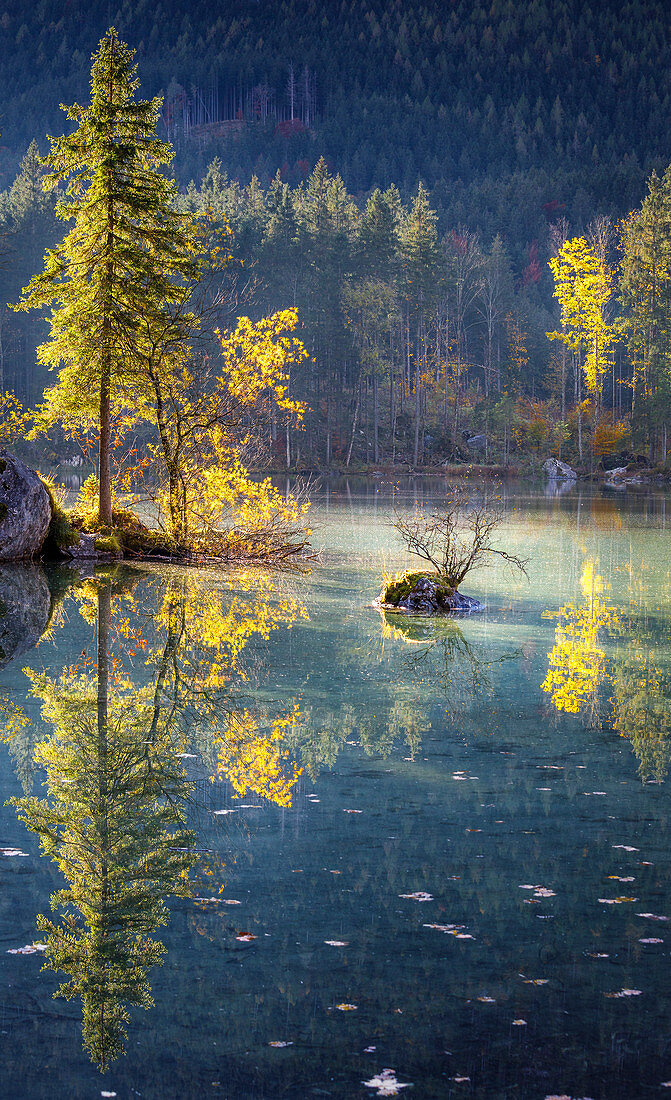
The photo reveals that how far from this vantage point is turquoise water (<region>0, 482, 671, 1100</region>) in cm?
465

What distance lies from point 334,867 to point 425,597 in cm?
1074

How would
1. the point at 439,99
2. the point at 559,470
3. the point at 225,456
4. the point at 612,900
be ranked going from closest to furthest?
the point at 612,900, the point at 225,456, the point at 559,470, the point at 439,99

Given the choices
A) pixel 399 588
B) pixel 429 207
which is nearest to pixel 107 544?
pixel 399 588

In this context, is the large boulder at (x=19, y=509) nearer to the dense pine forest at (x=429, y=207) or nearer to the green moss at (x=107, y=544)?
the green moss at (x=107, y=544)

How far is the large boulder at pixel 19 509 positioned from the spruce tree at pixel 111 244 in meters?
1.66

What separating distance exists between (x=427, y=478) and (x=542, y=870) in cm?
5637

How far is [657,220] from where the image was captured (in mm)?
67500

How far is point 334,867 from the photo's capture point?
6.61m

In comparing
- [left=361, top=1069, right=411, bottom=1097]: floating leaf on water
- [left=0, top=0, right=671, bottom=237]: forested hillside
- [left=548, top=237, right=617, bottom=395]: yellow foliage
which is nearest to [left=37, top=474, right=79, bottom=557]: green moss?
[left=361, top=1069, right=411, bottom=1097]: floating leaf on water

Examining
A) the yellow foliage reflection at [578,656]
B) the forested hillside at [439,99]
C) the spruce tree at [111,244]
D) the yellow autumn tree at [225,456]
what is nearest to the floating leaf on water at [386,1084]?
the yellow foliage reflection at [578,656]


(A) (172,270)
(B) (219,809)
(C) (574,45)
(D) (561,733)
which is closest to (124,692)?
(B) (219,809)

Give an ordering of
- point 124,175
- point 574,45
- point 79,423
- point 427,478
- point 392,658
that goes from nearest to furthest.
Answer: point 392,658
point 124,175
point 79,423
point 427,478
point 574,45

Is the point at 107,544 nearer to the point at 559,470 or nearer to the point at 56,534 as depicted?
the point at 56,534

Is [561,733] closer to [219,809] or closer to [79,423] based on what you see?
[219,809]
